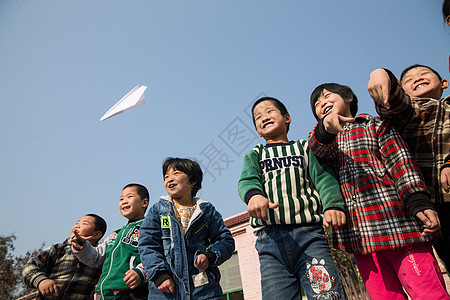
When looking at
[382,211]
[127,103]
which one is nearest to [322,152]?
[382,211]

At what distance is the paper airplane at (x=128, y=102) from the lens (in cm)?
284

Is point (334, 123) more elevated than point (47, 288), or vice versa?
point (334, 123)

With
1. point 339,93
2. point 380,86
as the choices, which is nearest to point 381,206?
point 380,86

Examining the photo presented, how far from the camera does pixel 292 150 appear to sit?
2.25m

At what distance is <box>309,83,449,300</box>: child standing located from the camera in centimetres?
170

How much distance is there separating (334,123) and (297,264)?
2.93ft

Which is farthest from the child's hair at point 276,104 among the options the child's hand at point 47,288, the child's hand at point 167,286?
the child's hand at point 47,288

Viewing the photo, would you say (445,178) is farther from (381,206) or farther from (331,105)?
(331,105)

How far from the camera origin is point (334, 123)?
1.79m

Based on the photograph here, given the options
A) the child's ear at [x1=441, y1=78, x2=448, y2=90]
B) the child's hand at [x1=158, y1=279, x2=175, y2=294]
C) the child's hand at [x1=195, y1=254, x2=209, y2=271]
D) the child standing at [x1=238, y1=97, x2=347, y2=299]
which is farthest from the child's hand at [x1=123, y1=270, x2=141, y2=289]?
the child's ear at [x1=441, y1=78, x2=448, y2=90]

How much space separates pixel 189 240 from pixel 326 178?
1129 millimetres

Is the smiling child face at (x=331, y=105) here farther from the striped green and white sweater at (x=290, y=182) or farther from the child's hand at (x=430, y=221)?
the child's hand at (x=430, y=221)

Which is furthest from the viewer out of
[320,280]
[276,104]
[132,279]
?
[132,279]

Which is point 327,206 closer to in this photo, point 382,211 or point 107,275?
point 382,211
